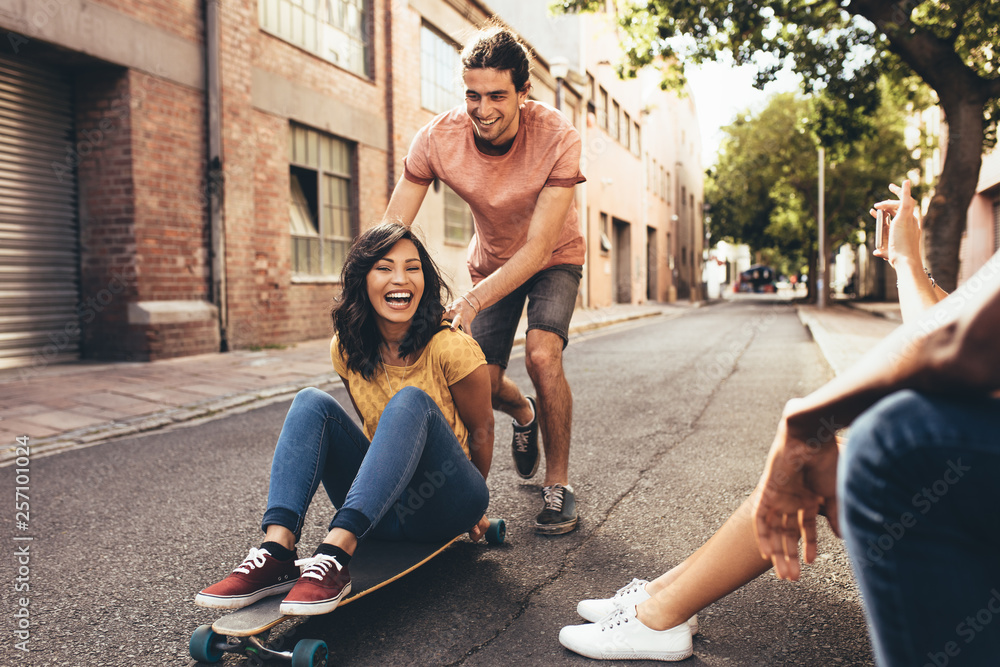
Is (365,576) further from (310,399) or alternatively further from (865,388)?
(865,388)

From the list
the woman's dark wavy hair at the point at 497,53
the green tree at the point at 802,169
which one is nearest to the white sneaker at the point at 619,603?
the woman's dark wavy hair at the point at 497,53

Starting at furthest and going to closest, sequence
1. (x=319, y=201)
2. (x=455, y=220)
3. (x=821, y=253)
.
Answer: (x=821, y=253), (x=455, y=220), (x=319, y=201)

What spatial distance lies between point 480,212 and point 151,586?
1929 mm

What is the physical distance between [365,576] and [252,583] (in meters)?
0.32

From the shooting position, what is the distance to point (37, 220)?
7973 mm

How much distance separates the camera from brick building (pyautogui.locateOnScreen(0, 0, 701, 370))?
782cm

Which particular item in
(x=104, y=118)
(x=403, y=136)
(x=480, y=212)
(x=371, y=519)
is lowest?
(x=371, y=519)

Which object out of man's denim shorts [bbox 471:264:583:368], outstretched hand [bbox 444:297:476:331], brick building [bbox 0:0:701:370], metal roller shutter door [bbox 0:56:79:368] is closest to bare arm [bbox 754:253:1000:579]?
outstretched hand [bbox 444:297:476:331]

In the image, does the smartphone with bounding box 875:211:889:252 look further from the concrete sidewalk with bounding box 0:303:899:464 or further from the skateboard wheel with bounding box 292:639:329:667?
the concrete sidewalk with bounding box 0:303:899:464

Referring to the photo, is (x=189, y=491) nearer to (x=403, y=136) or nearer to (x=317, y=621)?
(x=317, y=621)

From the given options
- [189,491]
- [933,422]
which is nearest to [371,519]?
[933,422]

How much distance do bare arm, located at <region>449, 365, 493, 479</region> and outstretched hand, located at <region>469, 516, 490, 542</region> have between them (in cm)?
20

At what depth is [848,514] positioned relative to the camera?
1099 millimetres
